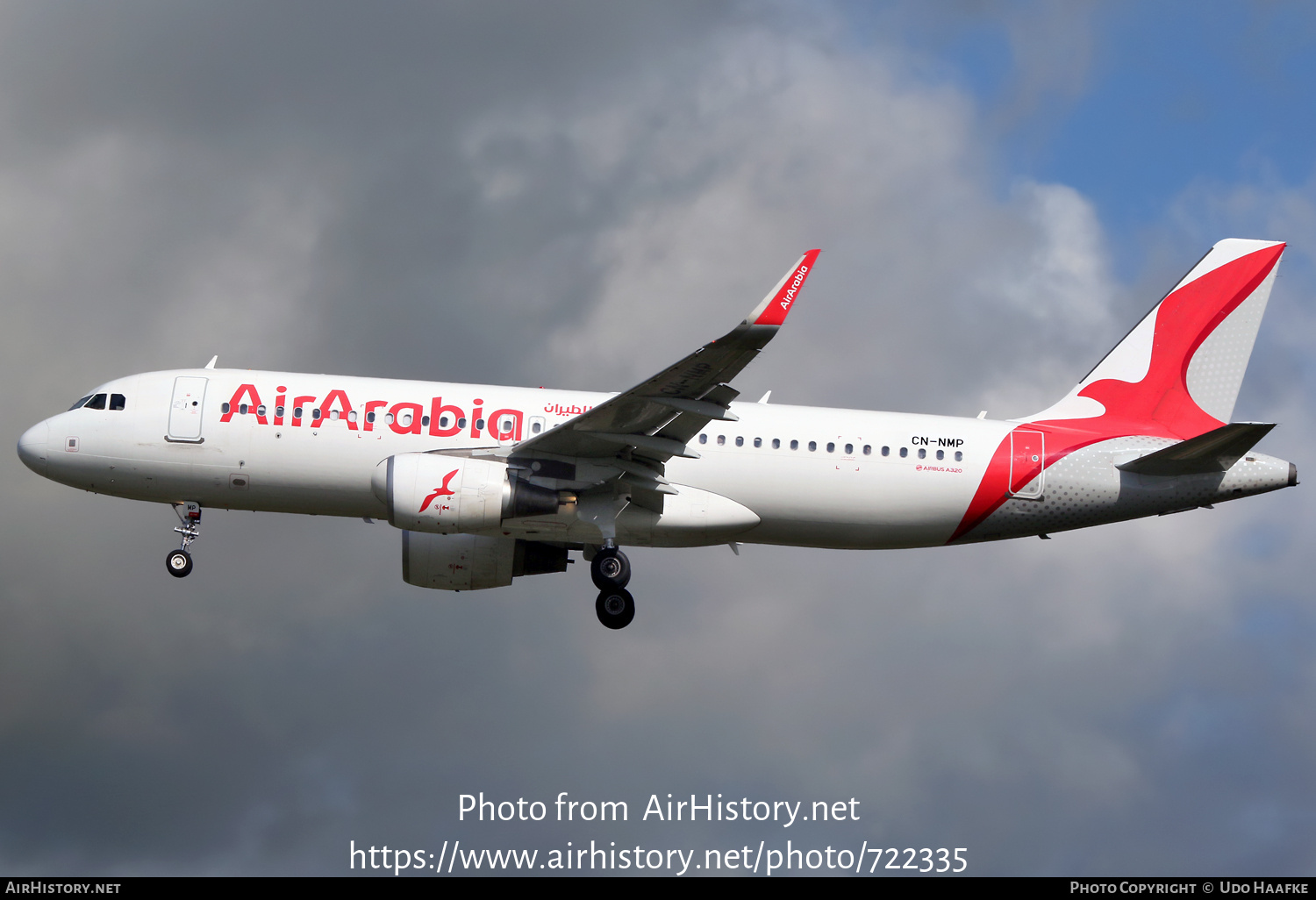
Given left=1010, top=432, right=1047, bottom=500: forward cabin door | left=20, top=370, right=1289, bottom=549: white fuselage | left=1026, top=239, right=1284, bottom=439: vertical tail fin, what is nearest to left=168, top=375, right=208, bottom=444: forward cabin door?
left=20, top=370, right=1289, bottom=549: white fuselage

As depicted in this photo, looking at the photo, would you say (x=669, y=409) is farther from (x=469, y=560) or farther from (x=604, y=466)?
(x=469, y=560)

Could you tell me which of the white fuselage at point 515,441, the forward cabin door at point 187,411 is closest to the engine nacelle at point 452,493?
the white fuselage at point 515,441

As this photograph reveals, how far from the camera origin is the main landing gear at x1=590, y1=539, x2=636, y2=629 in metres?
31.7

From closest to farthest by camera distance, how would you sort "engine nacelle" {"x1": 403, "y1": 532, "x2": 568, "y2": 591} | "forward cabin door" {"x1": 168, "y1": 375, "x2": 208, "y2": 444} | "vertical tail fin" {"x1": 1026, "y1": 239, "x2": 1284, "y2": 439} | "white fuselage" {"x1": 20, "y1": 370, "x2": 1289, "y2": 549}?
"white fuselage" {"x1": 20, "y1": 370, "x2": 1289, "y2": 549} → "forward cabin door" {"x1": 168, "y1": 375, "x2": 208, "y2": 444} → "engine nacelle" {"x1": 403, "y1": 532, "x2": 568, "y2": 591} → "vertical tail fin" {"x1": 1026, "y1": 239, "x2": 1284, "y2": 439}

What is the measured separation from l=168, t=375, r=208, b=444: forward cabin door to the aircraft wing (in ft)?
23.3

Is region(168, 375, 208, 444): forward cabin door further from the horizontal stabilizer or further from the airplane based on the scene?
the horizontal stabilizer

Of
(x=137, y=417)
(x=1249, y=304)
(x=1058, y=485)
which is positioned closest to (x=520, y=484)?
(x=137, y=417)

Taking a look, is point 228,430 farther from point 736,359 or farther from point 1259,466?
point 1259,466

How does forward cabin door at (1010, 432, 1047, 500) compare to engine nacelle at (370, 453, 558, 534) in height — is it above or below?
above

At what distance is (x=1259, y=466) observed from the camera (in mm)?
32719

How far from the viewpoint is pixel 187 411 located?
31.9 metres

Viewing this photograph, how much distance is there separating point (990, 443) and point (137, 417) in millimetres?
18921

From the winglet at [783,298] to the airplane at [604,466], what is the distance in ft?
14.0

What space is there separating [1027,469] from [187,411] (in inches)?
732
